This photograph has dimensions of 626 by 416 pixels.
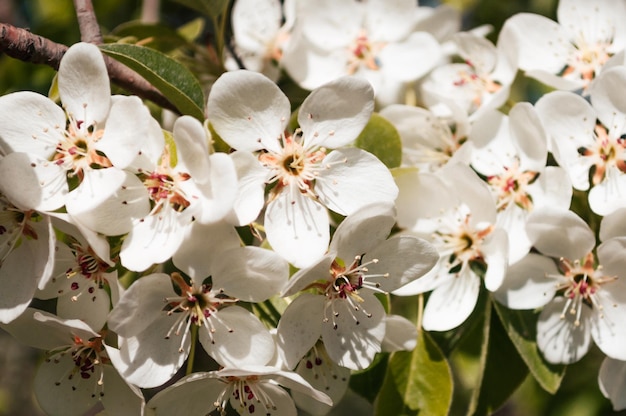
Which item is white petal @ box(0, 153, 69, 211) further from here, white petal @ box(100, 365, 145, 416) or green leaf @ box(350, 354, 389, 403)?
green leaf @ box(350, 354, 389, 403)

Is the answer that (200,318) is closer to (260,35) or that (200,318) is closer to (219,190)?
(219,190)

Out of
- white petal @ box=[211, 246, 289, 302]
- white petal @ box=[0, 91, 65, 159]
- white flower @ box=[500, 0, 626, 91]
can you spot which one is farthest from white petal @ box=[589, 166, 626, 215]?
white petal @ box=[0, 91, 65, 159]

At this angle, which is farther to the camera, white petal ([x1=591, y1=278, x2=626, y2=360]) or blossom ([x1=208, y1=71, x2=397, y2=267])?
white petal ([x1=591, y1=278, x2=626, y2=360])

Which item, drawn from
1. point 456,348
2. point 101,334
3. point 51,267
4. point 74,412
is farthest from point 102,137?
point 456,348

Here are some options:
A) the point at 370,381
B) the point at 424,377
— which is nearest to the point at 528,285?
the point at 424,377

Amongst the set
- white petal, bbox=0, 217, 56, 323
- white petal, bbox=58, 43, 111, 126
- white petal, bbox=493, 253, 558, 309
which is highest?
white petal, bbox=58, 43, 111, 126

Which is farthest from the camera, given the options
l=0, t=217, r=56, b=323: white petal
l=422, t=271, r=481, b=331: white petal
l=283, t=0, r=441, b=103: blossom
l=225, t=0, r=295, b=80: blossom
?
l=225, t=0, r=295, b=80: blossom
